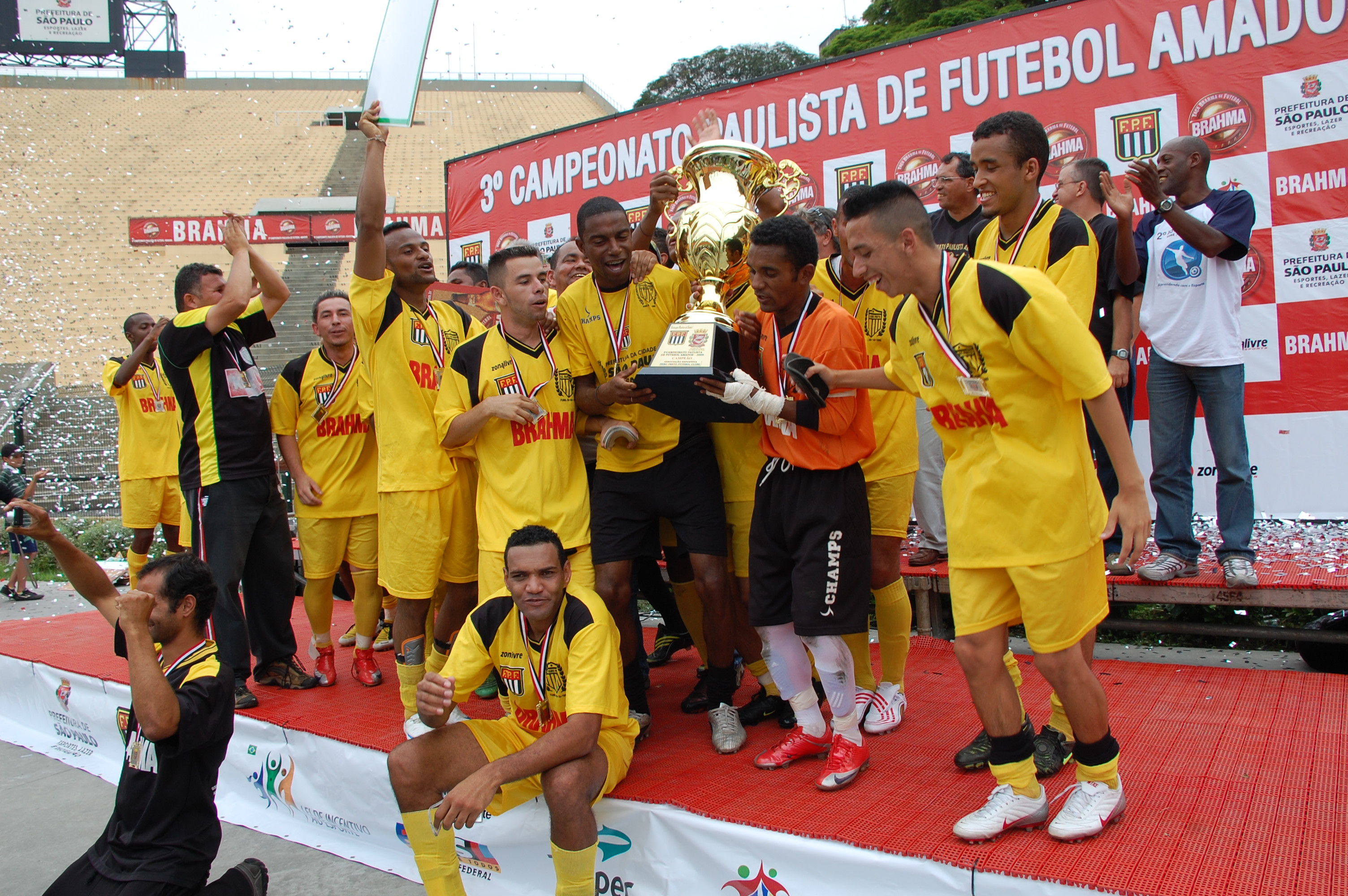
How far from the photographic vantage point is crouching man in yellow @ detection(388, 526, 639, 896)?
2.79 metres

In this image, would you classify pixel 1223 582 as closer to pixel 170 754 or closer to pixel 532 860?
pixel 532 860

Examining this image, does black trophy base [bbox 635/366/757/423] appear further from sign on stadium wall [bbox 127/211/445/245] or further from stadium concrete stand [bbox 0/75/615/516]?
sign on stadium wall [bbox 127/211/445/245]

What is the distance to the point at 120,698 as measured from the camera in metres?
4.86

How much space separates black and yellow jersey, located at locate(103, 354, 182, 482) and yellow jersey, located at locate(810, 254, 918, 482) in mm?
5251

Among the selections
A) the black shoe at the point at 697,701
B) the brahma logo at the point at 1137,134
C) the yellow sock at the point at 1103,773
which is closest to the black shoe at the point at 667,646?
the black shoe at the point at 697,701

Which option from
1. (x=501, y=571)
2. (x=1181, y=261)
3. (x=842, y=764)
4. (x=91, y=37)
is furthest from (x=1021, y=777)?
(x=91, y=37)

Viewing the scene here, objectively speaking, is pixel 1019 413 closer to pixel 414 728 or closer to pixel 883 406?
pixel 883 406

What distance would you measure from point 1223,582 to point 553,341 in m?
3.08

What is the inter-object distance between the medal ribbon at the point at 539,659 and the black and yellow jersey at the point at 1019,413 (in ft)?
4.41

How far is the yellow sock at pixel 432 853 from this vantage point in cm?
293

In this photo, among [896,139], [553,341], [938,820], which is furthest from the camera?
[896,139]

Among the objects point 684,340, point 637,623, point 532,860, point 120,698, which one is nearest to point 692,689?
point 637,623

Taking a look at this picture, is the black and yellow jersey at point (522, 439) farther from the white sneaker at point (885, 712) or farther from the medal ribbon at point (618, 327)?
the white sneaker at point (885, 712)

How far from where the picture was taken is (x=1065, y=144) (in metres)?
5.70
